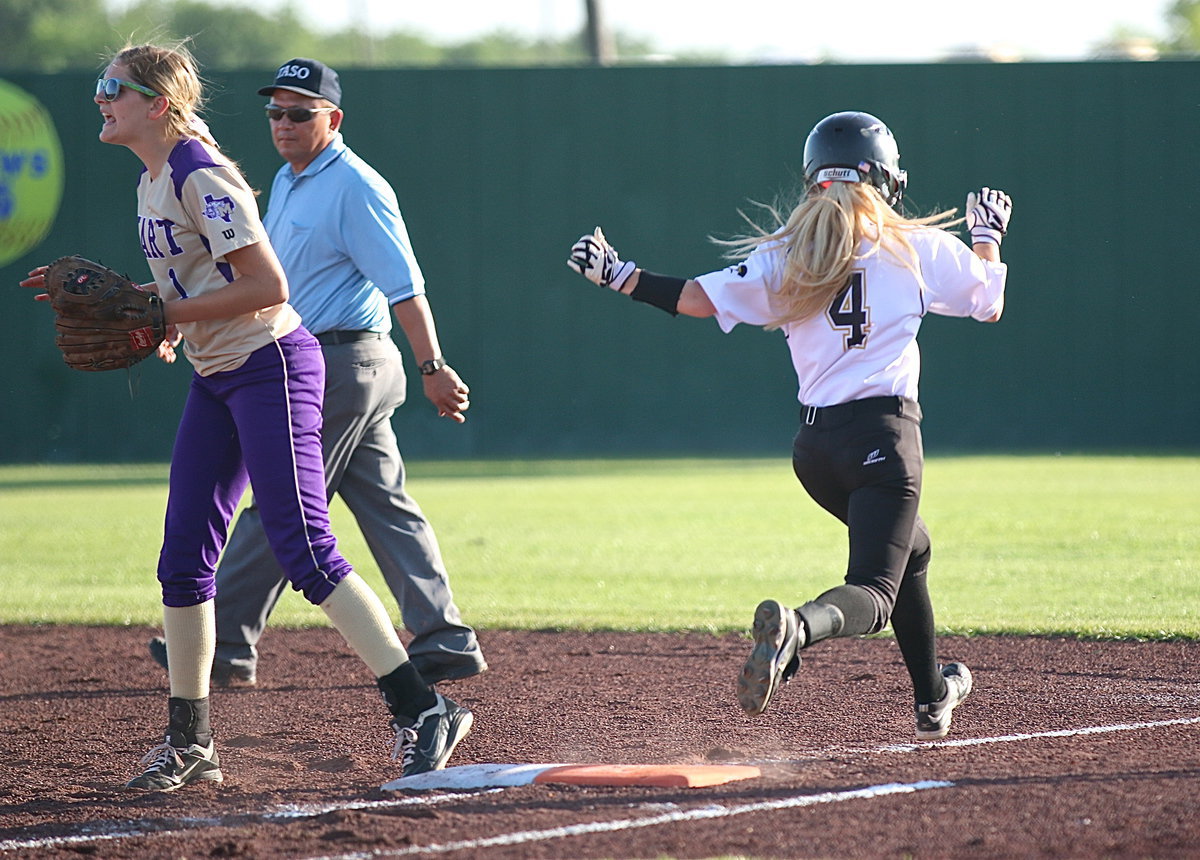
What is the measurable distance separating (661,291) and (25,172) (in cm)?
1543

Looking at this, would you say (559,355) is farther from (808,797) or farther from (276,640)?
(808,797)

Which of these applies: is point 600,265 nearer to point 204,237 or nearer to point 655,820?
point 204,237

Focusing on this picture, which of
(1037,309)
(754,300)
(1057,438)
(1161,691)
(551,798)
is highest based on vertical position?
(754,300)

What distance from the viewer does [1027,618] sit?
688 cm

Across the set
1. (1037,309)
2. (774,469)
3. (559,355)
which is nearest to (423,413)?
(559,355)

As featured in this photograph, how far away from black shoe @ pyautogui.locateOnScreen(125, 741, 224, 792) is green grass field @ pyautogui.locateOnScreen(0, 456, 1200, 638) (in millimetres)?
2946

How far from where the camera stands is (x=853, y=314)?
4.00 m

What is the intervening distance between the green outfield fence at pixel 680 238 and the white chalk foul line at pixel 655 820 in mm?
13815

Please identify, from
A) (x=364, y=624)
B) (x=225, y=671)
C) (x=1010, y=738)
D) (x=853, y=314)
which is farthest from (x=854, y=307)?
(x=225, y=671)

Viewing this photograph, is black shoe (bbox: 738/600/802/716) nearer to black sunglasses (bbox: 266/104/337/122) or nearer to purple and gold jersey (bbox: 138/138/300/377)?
purple and gold jersey (bbox: 138/138/300/377)

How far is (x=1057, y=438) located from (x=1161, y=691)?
1293cm

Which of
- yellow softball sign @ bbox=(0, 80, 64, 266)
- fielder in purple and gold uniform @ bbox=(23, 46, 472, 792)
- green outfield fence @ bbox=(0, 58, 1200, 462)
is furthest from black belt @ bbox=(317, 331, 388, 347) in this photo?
yellow softball sign @ bbox=(0, 80, 64, 266)

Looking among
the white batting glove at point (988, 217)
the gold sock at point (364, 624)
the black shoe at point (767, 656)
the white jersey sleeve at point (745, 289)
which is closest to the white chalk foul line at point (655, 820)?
the black shoe at point (767, 656)

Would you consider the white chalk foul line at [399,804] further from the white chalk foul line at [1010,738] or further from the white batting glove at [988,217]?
the white batting glove at [988,217]
